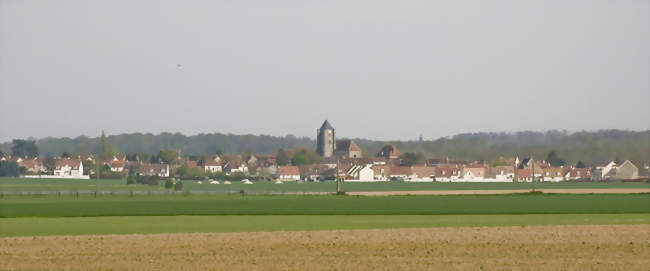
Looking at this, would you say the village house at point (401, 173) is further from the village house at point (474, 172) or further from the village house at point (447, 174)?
the village house at point (474, 172)

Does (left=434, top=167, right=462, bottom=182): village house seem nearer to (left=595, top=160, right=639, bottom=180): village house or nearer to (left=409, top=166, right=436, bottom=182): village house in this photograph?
(left=409, top=166, right=436, bottom=182): village house

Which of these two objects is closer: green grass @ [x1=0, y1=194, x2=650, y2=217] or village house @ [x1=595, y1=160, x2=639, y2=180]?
green grass @ [x1=0, y1=194, x2=650, y2=217]

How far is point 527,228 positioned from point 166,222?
1919 cm

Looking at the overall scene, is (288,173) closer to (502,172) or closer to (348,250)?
(502,172)

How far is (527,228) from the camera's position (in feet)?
159

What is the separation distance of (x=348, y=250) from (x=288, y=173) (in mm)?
158683

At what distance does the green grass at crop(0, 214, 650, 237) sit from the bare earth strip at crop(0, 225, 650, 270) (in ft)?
14.1

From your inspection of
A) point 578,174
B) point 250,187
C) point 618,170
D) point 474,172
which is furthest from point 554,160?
point 250,187

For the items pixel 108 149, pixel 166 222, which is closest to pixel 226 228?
pixel 166 222

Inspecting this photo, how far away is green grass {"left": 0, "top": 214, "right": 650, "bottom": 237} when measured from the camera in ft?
163

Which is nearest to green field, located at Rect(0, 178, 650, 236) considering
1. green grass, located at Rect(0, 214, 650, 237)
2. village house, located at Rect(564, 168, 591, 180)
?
green grass, located at Rect(0, 214, 650, 237)

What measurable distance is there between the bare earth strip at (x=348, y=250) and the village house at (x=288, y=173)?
147173mm

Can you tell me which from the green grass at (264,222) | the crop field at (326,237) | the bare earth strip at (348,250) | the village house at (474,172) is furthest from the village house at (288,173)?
the bare earth strip at (348,250)

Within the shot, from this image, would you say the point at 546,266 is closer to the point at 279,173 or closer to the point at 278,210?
the point at 278,210
